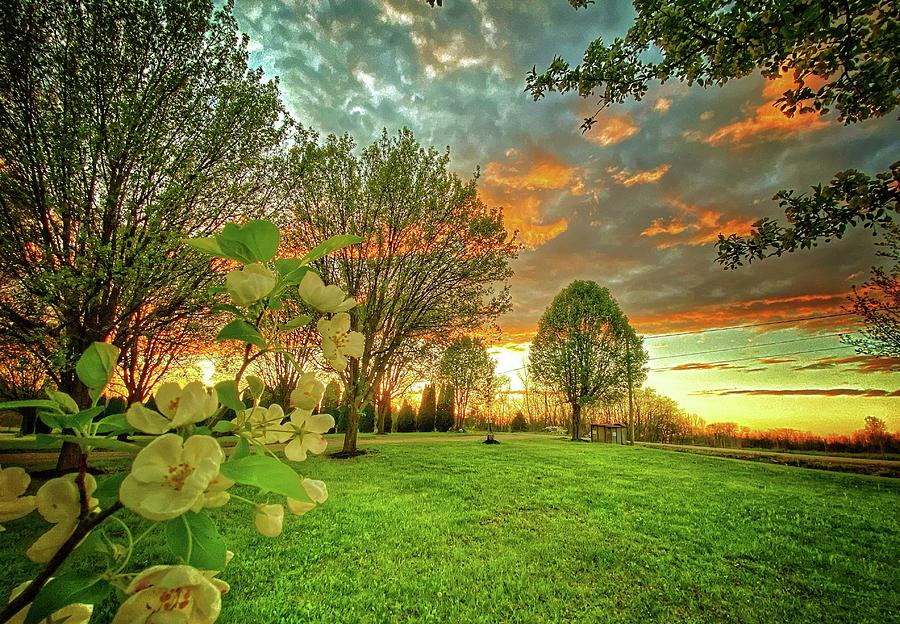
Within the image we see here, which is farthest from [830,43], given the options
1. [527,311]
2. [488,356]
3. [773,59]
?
[488,356]

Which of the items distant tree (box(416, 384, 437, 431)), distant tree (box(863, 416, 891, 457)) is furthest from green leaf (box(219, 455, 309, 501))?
distant tree (box(416, 384, 437, 431))

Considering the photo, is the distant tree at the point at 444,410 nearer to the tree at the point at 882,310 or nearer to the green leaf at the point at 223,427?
the tree at the point at 882,310

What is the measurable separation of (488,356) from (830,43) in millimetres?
32703

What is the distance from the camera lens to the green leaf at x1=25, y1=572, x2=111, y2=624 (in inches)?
19.7

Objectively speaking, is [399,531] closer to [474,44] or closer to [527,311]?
[474,44]

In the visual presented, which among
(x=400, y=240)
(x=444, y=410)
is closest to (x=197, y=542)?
(x=400, y=240)

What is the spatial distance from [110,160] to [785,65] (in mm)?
10244

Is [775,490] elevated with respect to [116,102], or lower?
lower

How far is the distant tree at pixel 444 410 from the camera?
3412 centimetres

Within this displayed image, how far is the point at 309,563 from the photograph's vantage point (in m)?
4.32

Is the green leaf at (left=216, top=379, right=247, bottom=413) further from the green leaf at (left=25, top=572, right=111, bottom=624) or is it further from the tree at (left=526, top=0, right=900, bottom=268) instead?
the tree at (left=526, top=0, right=900, bottom=268)

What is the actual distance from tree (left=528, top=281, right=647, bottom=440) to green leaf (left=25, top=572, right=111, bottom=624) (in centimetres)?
2465

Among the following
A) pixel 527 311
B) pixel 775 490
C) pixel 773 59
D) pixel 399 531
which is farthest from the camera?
pixel 527 311

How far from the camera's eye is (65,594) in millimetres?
511
